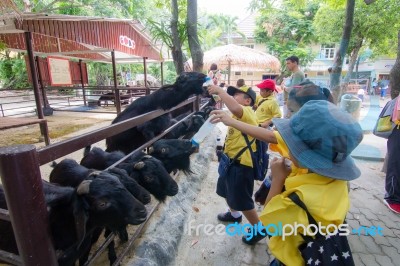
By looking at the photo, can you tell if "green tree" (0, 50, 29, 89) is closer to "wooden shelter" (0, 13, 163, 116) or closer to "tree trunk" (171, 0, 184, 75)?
"wooden shelter" (0, 13, 163, 116)

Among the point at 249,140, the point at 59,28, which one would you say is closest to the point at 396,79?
the point at 249,140

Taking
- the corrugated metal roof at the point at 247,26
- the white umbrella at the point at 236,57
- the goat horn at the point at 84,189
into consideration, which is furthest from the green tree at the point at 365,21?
the corrugated metal roof at the point at 247,26

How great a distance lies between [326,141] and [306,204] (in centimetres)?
31

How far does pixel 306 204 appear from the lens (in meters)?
1.12

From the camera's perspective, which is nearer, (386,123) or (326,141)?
(326,141)

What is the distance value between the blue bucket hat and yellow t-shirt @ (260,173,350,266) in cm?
7

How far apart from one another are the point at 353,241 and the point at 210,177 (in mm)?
2334

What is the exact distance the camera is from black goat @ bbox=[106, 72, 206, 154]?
10.5ft

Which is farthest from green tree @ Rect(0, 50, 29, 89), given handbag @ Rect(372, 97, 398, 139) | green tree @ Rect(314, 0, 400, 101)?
handbag @ Rect(372, 97, 398, 139)

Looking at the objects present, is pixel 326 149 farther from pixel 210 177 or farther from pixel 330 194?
pixel 210 177

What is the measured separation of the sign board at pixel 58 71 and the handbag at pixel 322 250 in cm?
1005

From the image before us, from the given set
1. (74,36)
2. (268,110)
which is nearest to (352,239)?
(268,110)

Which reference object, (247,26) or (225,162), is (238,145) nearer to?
(225,162)

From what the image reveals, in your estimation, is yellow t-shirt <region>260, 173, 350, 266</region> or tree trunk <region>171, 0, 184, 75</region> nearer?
yellow t-shirt <region>260, 173, 350, 266</region>
